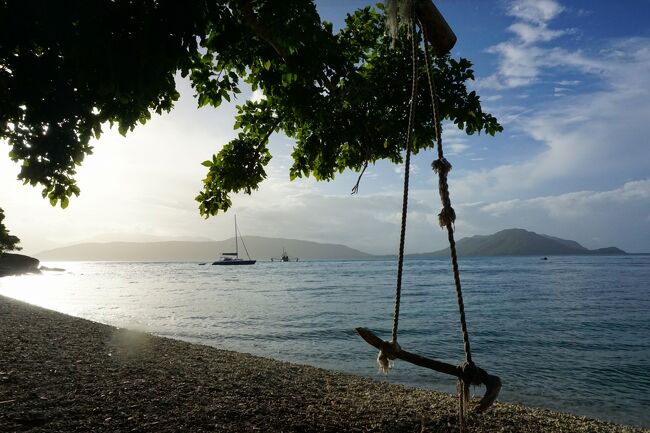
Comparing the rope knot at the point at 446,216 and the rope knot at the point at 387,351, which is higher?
the rope knot at the point at 446,216

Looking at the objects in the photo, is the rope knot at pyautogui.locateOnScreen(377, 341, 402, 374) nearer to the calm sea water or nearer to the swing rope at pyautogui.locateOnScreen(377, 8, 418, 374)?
the swing rope at pyautogui.locateOnScreen(377, 8, 418, 374)

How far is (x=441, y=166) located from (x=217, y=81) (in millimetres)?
4778

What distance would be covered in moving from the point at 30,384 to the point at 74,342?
18.5 feet

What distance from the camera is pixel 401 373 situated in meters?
12.9

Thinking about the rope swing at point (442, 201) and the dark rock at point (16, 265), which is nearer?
the rope swing at point (442, 201)

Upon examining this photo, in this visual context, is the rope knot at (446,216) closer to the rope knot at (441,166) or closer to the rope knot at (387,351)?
the rope knot at (441,166)

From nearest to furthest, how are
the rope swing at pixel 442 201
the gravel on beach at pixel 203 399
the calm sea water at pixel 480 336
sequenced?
1. the rope swing at pixel 442 201
2. the gravel on beach at pixel 203 399
3. the calm sea water at pixel 480 336

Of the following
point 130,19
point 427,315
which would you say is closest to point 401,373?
point 130,19

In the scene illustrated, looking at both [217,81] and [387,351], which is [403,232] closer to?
[387,351]

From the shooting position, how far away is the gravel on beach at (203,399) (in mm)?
6078

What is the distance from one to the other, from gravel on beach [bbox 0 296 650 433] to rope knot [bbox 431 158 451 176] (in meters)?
4.54

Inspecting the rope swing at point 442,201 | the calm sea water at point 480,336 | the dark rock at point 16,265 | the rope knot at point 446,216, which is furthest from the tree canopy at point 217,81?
the dark rock at point 16,265

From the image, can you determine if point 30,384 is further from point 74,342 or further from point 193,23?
point 193,23

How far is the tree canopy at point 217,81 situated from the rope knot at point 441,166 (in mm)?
2527
